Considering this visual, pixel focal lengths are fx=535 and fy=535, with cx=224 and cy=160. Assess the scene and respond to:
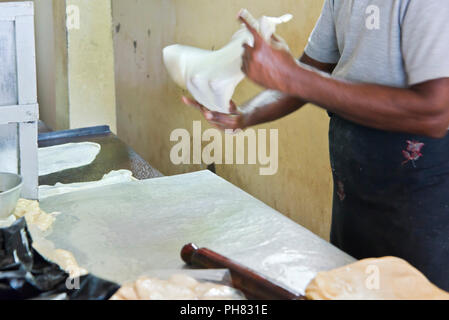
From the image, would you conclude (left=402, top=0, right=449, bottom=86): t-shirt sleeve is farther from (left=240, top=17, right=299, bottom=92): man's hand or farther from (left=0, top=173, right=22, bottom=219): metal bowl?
(left=0, top=173, right=22, bottom=219): metal bowl

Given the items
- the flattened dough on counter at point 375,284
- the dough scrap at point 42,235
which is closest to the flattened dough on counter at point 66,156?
the dough scrap at point 42,235

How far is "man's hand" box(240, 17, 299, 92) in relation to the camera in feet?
4.25

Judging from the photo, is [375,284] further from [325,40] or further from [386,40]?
[325,40]

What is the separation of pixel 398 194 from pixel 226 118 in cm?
58

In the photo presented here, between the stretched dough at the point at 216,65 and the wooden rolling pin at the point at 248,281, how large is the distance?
1.45ft

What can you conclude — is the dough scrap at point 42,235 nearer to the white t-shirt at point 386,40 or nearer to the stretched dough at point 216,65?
the stretched dough at point 216,65

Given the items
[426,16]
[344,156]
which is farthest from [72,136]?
[426,16]

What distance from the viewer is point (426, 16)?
1.33m

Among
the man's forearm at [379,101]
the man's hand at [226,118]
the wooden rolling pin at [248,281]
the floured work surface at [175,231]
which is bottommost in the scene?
the floured work surface at [175,231]

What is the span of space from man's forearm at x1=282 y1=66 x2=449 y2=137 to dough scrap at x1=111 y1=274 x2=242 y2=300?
0.53 meters

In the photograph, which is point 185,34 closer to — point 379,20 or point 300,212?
point 300,212

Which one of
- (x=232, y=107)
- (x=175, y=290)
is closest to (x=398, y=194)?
(x=232, y=107)

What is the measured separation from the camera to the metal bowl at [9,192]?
4.91ft

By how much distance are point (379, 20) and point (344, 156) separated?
0.43 metres
